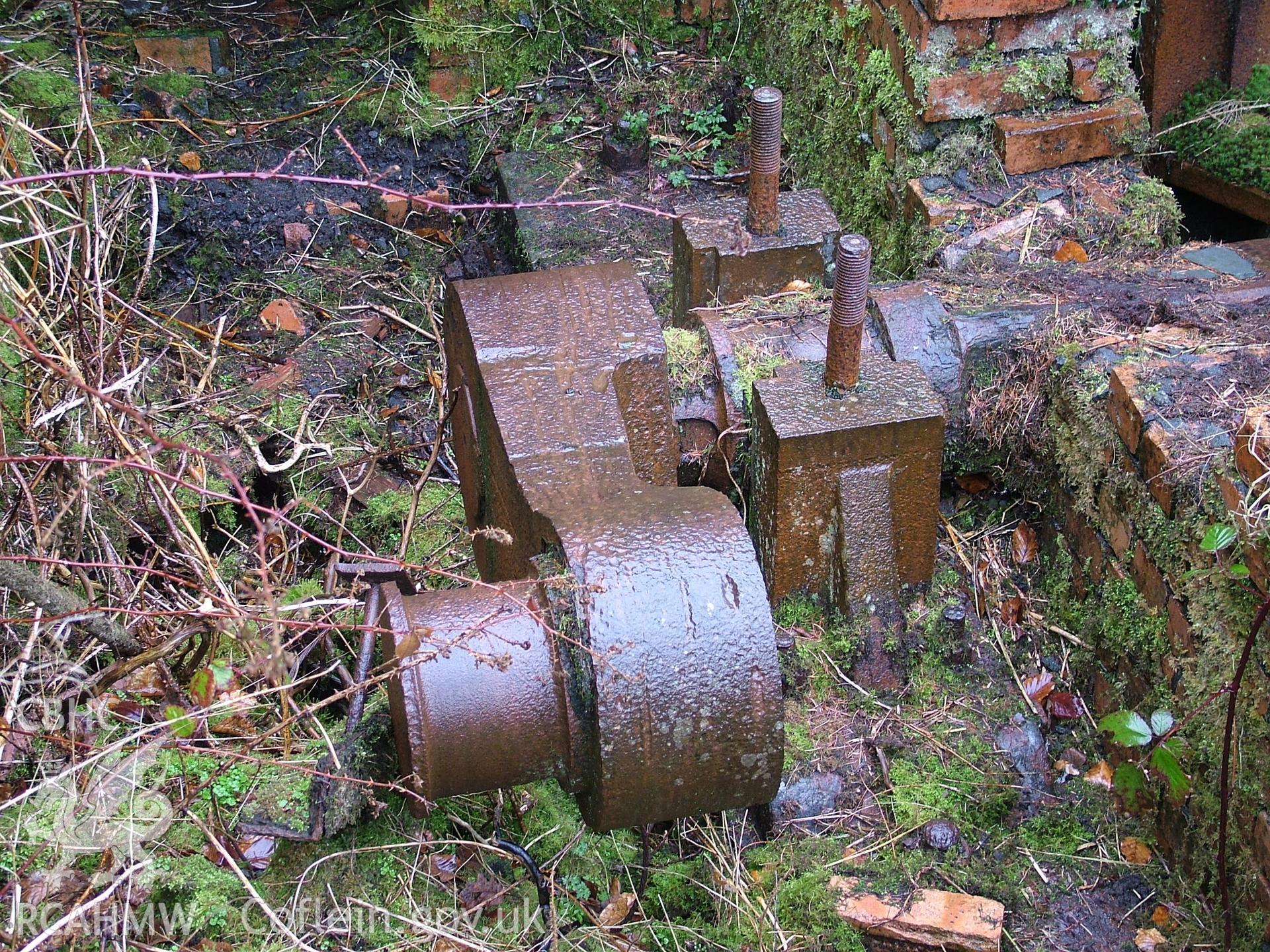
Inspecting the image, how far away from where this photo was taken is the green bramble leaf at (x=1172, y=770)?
2.31m

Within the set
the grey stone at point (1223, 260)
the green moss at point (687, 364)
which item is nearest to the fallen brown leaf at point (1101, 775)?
the green moss at point (687, 364)

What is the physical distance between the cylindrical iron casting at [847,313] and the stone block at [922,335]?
428 millimetres

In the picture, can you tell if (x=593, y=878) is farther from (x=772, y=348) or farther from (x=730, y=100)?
(x=730, y=100)

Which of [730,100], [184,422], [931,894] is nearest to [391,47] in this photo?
[730,100]

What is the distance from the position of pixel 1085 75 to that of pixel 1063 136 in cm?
23

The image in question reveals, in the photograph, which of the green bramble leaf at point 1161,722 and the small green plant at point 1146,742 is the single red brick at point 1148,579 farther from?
the green bramble leaf at point 1161,722

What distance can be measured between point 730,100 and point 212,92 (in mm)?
2304

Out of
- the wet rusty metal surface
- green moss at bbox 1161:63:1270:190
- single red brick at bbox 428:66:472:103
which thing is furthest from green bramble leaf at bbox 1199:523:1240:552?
single red brick at bbox 428:66:472:103

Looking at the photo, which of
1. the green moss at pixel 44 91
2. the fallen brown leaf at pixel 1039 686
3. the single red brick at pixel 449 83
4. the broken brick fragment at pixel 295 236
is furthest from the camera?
the single red brick at pixel 449 83

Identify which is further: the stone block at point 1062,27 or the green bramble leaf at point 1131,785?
the stone block at point 1062,27

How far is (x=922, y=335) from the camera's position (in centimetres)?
311

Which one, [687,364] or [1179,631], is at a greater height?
[687,364]

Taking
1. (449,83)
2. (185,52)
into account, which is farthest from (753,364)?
(185,52)

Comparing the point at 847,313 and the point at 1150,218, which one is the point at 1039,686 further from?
the point at 1150,218
